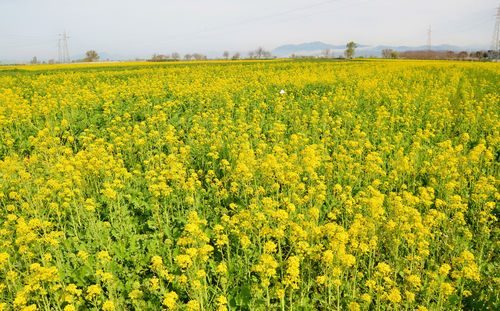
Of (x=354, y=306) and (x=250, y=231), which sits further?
(x=250, y=231)

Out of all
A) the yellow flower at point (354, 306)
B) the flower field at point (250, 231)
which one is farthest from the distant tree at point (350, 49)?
the yellow flower at point (354, 306)

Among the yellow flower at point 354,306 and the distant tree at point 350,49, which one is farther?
the distant tree at point 350,49

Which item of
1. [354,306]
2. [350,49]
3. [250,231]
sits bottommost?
[354,306]

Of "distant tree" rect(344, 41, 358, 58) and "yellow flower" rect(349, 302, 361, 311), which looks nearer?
"yellow flower" rect(349, 302, 361, 311)

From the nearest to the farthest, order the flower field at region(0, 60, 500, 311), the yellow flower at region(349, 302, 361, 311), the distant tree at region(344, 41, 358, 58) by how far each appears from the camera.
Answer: the yellow flower at region(349, 302, 361, 311)
the flower field at region(0, 60, 500, 311)
the distant tree at region(344, 41, 358, 58)

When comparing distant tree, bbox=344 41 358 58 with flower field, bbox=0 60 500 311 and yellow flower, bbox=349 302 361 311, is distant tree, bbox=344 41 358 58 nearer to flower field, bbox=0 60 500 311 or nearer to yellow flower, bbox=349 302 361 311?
flower field, bbox=0 60 500 311

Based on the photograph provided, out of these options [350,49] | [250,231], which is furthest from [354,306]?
[350,49]

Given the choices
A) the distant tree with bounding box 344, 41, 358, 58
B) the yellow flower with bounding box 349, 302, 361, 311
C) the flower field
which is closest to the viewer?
the yellow flower with bounding box 349, 302, 361, 311

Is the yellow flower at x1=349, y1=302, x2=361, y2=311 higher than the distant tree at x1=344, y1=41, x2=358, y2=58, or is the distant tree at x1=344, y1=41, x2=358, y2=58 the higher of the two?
the distant tree at x1=344, y1=41, x2=358, y2=58

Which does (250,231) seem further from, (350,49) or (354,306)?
(350,49)

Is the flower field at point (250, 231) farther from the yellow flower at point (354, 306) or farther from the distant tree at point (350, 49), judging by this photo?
the distant tree at point (350, 49)

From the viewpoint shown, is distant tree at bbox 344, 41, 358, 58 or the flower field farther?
distant tree at bbox 344, 41, 358, 58

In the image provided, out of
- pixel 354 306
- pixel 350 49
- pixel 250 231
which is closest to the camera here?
pixel 354 306

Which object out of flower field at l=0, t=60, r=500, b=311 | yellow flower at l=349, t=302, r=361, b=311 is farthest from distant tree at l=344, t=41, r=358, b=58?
yellow flower at l=349, t=302, r=361, b=311
